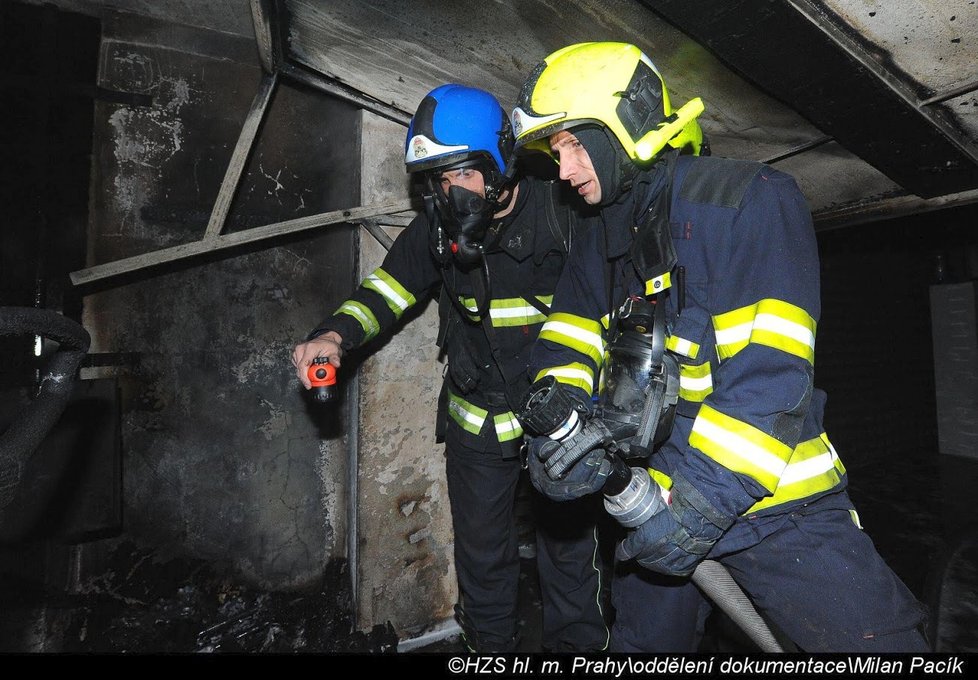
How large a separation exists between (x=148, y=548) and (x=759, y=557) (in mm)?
2826

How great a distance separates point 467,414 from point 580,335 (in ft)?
2.99

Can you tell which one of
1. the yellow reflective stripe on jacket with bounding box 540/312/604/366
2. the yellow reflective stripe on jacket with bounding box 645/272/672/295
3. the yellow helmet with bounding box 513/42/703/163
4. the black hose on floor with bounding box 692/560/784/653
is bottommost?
the black hose on floor with bounding box 692/560/784/653

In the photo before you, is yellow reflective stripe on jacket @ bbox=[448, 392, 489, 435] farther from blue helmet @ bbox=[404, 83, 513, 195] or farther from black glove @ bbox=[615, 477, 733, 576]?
black glove @ bbox=[615, 477, 733, 576]

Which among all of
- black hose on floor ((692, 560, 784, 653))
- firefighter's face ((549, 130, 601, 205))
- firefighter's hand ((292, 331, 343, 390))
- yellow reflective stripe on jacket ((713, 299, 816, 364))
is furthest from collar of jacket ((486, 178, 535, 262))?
black hose on floor ((692, 560, 784, 653))

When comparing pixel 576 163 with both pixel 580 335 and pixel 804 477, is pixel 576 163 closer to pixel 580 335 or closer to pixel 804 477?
pixel 580 335

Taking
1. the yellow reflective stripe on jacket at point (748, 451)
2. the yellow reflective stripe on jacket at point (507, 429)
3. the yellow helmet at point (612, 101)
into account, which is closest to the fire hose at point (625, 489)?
the yellow reflective stripe on jacket at point (748, 451)

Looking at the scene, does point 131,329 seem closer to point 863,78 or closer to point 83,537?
point 83,537

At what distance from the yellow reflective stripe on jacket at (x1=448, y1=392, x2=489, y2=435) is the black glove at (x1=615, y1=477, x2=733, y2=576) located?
1.29m

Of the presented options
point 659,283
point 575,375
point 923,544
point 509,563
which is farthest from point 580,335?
point 923,544

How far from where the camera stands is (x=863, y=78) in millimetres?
1776

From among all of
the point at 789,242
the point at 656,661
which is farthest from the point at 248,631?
the point at 789,242

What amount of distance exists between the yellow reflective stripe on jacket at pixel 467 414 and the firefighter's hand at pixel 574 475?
3.06 feet

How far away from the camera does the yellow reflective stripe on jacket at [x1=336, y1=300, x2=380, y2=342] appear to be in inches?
102

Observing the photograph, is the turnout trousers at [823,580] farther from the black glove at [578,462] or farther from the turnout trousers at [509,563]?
the turnout trousers at [509,563]
